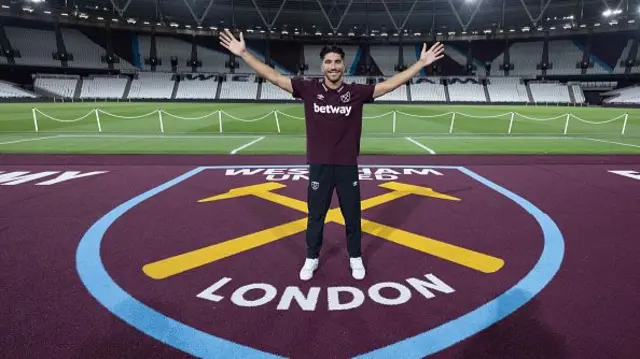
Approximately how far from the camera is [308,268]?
132 inches

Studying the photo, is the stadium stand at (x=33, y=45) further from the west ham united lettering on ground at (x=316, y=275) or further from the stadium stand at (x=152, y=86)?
the west ham united lettering on ground at (x=316, y=275)

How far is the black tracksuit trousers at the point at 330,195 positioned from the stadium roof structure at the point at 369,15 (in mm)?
53779

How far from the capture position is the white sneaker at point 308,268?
3.29 metres

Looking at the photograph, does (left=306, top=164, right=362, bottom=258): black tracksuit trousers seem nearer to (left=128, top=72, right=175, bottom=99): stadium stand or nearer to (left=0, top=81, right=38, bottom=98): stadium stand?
(left=0, top=81, right=38, bottom=98): stadium stand

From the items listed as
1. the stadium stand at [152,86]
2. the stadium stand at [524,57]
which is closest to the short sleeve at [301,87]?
the stadium stand at [152,86]

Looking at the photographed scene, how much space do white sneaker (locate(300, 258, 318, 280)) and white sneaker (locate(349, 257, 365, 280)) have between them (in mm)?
358

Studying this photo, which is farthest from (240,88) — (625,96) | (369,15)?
(625,96)

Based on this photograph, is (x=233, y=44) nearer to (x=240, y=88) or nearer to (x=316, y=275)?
(x=316, y=275)

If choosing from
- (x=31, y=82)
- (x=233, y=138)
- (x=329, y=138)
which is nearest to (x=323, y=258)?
(x=329, y=138)

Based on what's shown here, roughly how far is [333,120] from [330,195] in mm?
738

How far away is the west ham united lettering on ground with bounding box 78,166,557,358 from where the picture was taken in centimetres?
249

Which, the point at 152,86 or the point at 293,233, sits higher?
the point at 152,86

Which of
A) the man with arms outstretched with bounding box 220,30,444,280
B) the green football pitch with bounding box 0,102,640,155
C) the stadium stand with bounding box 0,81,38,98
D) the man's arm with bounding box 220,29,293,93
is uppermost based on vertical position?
the stadium stand with bounding box 0,81,38,98

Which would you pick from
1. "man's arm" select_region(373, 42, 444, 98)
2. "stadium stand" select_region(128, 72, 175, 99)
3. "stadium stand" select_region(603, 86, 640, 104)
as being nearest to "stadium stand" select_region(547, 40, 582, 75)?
"stadium stand" select_region(603, 86, 640, 104)
